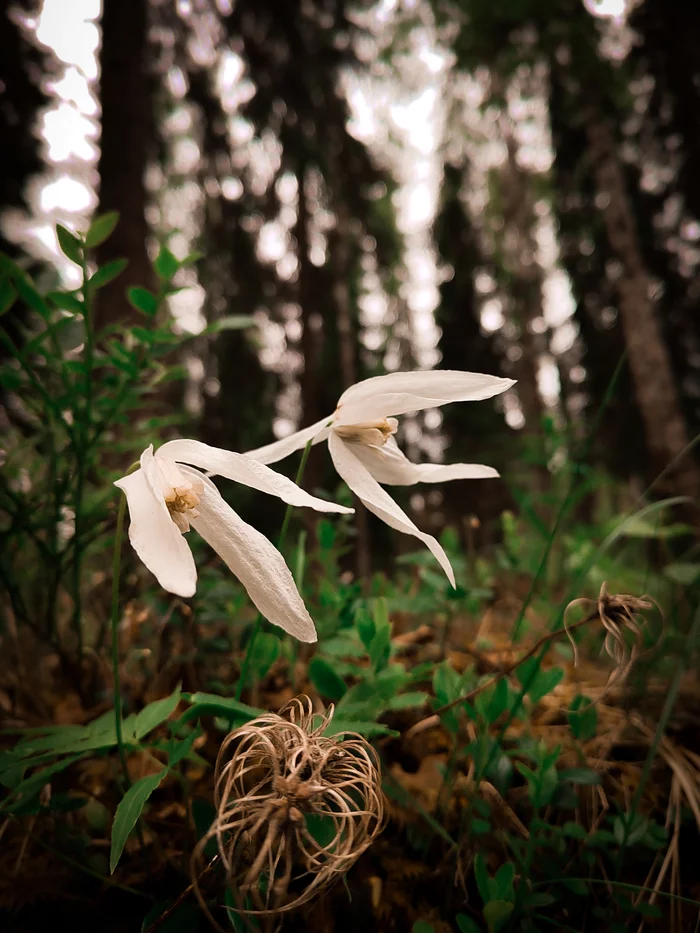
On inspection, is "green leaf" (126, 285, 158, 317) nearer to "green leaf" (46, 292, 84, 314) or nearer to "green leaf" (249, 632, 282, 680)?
"green leaf" (46, 292, 84, 314)

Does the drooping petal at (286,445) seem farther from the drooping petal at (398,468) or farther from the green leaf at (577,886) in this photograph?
the green leaf at (577,886)

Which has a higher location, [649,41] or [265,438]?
[649,41]

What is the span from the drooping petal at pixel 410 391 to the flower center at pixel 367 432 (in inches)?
0.5

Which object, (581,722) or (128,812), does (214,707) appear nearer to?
(128,812)

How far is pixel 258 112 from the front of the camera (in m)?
5.00

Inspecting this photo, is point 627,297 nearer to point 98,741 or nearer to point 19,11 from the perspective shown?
point 19,11

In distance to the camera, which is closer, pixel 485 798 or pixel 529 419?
pixel 485 798

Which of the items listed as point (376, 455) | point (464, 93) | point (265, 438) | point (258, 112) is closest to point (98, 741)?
point (376, 455)

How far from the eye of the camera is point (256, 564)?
1.75ft

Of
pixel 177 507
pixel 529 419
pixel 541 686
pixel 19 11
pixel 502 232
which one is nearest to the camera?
pixel 177 507

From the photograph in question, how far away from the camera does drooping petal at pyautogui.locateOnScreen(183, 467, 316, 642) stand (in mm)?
511

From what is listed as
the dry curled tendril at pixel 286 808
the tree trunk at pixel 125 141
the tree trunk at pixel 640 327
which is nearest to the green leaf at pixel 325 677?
the dry curled tendril at pixel 286 808

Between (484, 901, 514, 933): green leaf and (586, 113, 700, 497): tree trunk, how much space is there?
361 cm

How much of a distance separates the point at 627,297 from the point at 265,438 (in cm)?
476
